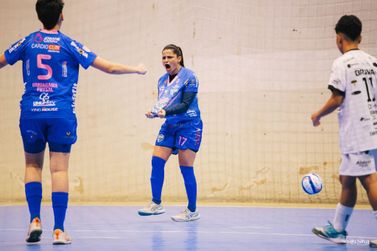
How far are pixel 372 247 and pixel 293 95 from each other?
558 centimetres

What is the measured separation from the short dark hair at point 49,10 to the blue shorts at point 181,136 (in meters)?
2.77

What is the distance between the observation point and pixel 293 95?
11.2m

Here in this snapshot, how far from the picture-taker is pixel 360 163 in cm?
572

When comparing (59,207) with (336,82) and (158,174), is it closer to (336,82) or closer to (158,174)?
(158,174)

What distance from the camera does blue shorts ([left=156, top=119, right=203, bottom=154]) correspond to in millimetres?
8438

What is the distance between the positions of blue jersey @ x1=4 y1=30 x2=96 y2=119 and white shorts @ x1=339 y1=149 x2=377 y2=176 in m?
2.58

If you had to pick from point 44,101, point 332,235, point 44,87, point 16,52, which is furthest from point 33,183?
point 332,235

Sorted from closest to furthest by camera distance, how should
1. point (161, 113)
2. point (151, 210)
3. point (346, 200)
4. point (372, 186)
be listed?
point (372, 186) < point (346, 200) < point (161, 113) < point (151, 210)

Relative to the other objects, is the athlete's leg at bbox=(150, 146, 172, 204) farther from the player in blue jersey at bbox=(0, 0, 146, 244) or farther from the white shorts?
the white shorts

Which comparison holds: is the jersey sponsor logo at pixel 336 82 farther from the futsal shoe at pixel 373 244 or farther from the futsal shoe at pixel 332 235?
the futsal shoe at pixel 373 244

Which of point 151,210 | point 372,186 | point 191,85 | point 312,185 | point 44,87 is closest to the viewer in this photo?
point 372,186

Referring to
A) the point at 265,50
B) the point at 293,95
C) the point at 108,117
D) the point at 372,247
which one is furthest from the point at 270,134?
the point at 372,247

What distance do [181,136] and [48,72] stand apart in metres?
2.74

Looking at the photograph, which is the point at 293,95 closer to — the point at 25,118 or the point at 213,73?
A: the point at 213,73
